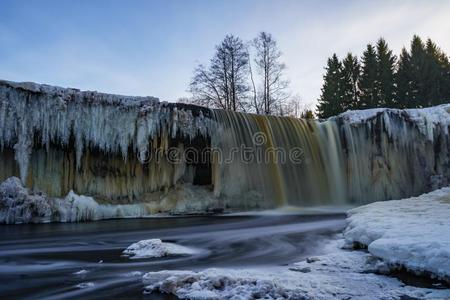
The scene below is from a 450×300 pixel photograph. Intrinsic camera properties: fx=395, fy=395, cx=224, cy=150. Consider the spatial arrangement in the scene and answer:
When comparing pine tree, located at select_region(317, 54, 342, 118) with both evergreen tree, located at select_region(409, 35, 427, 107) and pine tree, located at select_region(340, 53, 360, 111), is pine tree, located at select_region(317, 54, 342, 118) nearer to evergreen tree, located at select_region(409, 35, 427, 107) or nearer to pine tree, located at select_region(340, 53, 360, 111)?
pine tree, located at select_region(340, 53, 360, 111)

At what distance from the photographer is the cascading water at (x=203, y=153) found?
41.7ft

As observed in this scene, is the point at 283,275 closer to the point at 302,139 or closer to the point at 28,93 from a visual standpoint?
the point at 28,93

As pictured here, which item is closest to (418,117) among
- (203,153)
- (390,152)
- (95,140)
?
(390,152)

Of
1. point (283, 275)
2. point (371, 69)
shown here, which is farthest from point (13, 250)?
point (371, 69)

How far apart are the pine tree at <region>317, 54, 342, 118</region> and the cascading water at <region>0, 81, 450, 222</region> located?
1545 centimetres

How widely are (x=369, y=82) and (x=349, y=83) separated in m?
1.68

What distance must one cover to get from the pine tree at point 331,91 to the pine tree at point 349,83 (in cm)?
44

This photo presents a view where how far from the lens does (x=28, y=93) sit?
12.5m

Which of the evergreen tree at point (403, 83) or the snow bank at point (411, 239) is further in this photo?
the evergreen tree at point (403, 83)

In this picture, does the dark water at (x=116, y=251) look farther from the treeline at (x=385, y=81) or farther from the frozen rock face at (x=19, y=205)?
the treeline at (x=385, y=81)

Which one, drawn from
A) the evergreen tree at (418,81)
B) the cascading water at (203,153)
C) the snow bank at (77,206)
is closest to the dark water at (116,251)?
the snow bank at (77,206)

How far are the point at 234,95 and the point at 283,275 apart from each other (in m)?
23.4

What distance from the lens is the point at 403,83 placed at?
34.2 m

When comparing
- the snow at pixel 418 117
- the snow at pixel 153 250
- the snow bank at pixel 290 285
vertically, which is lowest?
Answer: the snow bank at pixel 290 285
